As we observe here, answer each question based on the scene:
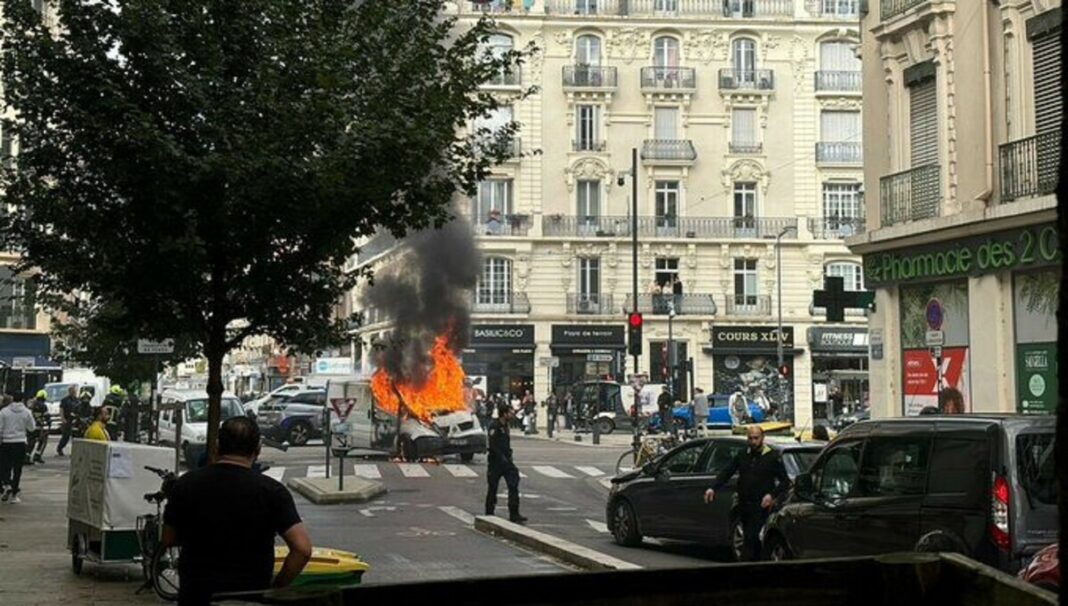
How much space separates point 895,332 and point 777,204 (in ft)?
118

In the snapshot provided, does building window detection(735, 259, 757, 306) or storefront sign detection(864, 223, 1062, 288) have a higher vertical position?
building window detection(735, 259, 757, 306)

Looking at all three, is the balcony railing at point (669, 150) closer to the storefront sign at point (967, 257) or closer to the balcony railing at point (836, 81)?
the balcony railing at point (836, 81)

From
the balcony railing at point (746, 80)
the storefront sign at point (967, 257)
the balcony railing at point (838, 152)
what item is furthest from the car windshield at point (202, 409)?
the balcony railing at point (838, 152)

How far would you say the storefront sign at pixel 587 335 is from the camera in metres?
58.4

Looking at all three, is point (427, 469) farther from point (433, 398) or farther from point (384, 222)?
point (384, 222)

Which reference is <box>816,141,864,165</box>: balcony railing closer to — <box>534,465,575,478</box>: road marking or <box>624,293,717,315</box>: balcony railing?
<box>624,293,717,315</box>: balcony railing

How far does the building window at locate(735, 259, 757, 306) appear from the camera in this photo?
59.1m

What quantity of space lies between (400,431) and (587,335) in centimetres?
2569

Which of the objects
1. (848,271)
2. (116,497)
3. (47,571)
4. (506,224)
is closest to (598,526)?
(47,571)

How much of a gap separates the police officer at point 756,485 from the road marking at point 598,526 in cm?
490

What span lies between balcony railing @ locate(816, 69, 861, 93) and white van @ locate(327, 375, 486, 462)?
103 ft

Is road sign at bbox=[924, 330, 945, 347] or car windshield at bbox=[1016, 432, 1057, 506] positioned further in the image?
road sign at bbox=[924, 330, 945, 347]

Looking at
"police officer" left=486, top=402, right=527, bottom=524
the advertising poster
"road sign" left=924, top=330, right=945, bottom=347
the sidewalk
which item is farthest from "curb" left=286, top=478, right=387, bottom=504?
"road sign" left=924, top=330, right=945, bottom=347

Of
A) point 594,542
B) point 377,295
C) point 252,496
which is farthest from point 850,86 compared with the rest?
point 252,496
